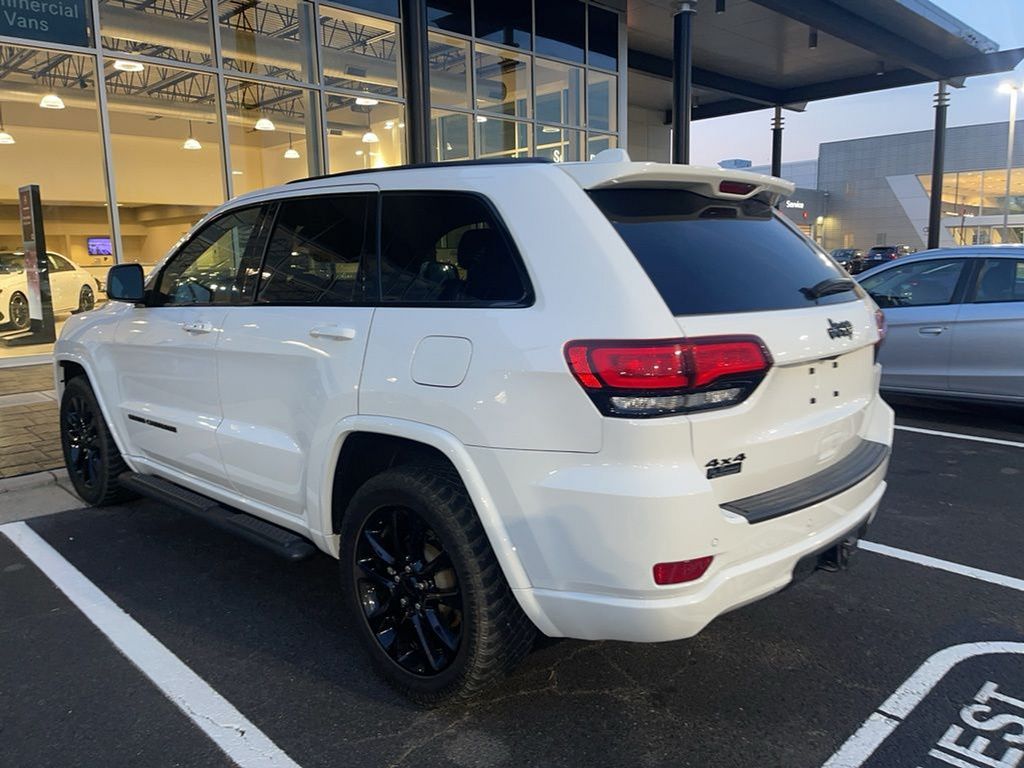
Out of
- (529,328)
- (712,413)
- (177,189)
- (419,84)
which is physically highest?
(419,84)

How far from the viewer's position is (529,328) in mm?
2416

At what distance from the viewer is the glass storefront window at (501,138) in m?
14.9

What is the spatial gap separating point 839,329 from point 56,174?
1260cm

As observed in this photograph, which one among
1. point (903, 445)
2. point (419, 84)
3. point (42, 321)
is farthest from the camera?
point (42, 321)

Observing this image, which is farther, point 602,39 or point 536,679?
point 602,39

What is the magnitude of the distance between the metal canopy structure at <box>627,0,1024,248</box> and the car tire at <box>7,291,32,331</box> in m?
10.5

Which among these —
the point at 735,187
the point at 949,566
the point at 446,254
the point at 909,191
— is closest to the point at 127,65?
the point at 446,254

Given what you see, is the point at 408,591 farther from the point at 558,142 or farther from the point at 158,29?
the point at 558,142

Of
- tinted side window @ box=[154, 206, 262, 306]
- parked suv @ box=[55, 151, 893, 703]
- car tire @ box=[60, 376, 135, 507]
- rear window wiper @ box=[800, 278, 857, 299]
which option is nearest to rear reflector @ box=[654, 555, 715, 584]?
parked suv @ box=[55, 151, 893, 703]

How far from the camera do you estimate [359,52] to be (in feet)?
42.3

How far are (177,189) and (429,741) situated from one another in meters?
13.3

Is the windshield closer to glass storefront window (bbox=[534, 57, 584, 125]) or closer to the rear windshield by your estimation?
glass storefront window (bbox=[534, 57, 584, 125])

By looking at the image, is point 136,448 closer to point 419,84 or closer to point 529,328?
point 529,328

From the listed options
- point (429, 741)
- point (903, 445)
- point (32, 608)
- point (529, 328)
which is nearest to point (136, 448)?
point (32, 608)
